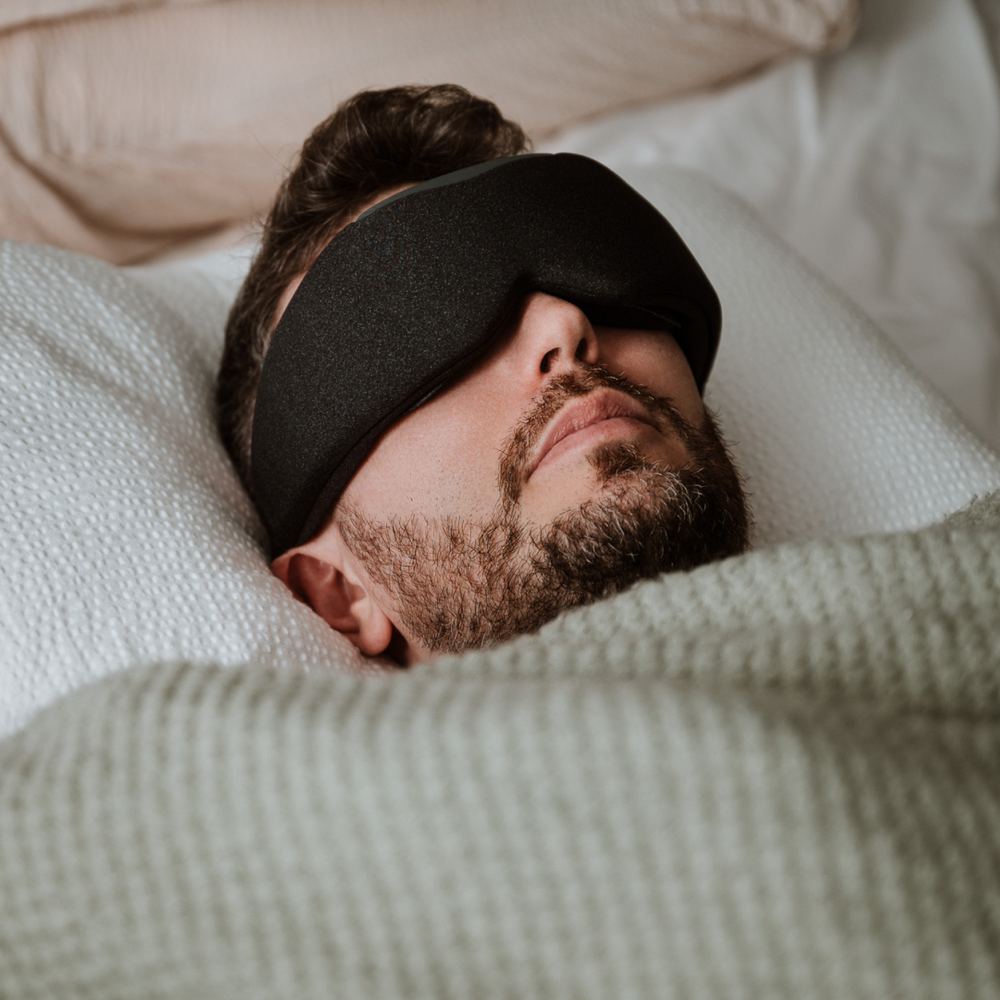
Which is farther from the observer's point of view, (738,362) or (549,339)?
(738,362)

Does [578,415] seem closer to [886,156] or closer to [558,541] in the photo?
[558,541]

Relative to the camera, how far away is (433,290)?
70 centimetres

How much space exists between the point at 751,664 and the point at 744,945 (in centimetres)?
15

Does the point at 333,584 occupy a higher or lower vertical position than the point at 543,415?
lower

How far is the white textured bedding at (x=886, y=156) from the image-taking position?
1284 millimetres

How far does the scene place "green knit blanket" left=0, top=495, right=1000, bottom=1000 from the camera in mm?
396

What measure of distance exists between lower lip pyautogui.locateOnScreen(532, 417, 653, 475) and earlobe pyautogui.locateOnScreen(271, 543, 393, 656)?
0.23 metres

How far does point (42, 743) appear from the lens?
50 cm

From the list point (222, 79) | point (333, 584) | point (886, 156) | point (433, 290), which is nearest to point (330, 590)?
point (333, 584)

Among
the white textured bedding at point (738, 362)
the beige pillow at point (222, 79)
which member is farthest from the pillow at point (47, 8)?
the white textured bedding at point (738, 362)

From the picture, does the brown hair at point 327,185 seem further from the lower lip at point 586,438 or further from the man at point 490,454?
the lower lip at point 586,438

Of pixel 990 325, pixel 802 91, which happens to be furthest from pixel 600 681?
pixel 802 91

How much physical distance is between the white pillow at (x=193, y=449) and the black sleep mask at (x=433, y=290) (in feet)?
0.38

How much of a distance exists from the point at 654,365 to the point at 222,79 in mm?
845
